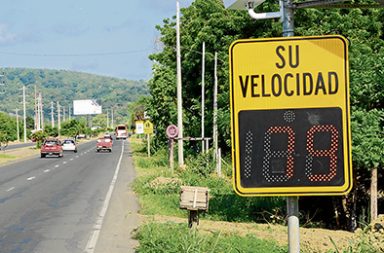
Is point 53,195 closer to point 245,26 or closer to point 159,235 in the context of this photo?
point 159,235

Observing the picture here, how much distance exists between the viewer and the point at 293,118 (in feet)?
12.1

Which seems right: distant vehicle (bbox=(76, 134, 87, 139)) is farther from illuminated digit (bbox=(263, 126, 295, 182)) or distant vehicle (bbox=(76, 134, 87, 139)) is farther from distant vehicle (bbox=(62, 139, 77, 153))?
illuminated digit (bbox=(263, 126, 295, 182))

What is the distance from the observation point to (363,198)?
599 inches

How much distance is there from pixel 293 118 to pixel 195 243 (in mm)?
6295

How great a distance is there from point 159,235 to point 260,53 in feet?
25.6

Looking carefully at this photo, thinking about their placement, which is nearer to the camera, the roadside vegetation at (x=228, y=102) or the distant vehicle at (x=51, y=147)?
the roadside vegetation at (x=228, y=102)

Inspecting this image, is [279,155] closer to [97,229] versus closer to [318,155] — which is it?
[318,155]

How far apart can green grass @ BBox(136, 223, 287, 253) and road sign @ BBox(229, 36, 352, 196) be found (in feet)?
19.1

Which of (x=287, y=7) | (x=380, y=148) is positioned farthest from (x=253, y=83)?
(x=380, y=148)

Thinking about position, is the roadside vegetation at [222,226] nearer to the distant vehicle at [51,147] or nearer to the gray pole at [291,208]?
the gray pole at [291,208]

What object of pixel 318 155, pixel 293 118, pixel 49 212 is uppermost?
pixel 293 118

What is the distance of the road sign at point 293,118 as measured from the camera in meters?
3.64

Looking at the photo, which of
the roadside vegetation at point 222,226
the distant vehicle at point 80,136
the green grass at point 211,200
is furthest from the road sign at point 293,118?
the distant vehicle at point 80,136

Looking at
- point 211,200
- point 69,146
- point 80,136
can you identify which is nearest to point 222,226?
point 211,200
